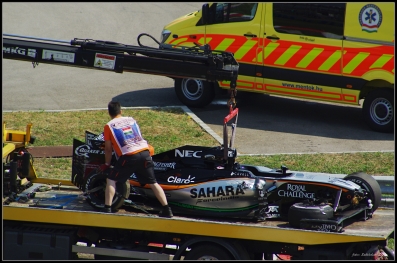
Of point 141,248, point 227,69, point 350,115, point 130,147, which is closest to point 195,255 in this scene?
point 141,248

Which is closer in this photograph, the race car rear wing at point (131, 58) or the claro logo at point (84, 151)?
the race car rear wing at point (131, 58)

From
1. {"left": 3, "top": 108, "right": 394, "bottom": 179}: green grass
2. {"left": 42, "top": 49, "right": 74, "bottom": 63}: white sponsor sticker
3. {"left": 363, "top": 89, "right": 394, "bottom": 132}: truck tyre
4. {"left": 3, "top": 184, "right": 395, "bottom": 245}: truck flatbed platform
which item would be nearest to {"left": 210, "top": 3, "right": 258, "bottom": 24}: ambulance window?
{"left": 3, "top": 108, "right": 394, "bottom": 179}: green grass

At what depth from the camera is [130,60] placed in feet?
27.8

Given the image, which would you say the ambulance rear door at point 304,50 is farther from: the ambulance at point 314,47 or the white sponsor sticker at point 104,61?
the white sponsor sticker at point 104,61

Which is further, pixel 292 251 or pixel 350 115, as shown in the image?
pixel 350 115

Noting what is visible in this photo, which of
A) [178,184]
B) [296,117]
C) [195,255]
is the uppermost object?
[296,117]

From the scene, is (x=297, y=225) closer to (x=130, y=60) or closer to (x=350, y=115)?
(x=130, y=60)

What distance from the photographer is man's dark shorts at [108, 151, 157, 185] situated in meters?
7.88

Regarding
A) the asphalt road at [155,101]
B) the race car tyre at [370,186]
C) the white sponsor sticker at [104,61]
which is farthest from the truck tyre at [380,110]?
the white sponsor sticker at [104,61]

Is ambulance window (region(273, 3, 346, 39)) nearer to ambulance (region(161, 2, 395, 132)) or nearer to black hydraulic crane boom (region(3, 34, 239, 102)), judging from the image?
ambulance (region(161, 2, 395, 132))

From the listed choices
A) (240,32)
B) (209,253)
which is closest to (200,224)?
(209,253)

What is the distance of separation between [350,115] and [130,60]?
8060 mm

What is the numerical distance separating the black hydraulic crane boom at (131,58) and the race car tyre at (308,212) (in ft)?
5.86

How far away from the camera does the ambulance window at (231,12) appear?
47.9 feet
